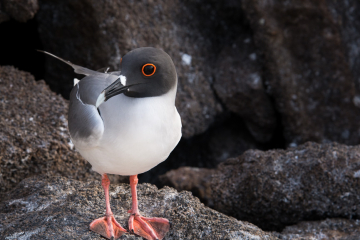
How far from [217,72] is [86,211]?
2978 mm

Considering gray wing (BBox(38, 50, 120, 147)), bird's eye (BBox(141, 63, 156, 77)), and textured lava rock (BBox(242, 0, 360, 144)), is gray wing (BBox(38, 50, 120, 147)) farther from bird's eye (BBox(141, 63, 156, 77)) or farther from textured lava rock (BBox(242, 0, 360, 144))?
textured lava rock (BBox(242, 0, 360, 144))

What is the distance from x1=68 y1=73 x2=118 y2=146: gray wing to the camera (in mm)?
2473

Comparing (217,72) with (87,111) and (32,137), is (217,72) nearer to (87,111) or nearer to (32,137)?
(32,137)

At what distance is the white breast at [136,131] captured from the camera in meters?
2.35

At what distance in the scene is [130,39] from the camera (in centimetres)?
457

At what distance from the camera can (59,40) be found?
185 inches

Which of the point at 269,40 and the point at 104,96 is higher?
the point at 269,40

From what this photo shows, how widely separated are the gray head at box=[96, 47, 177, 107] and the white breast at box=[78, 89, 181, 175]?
6 cm

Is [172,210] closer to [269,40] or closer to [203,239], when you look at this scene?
[203,239]

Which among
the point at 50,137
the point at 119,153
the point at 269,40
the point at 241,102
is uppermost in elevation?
the point at 269,40

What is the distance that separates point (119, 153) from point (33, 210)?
1.03m

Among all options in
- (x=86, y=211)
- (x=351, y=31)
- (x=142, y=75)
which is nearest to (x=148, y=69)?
(x=142, y=75)

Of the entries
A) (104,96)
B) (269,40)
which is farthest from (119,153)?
(269,40)

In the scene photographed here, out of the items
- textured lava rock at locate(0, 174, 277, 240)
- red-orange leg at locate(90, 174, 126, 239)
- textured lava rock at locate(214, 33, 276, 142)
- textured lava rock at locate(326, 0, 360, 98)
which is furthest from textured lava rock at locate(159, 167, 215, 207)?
textured lava rock at locate(326, 0, 360, 98)
